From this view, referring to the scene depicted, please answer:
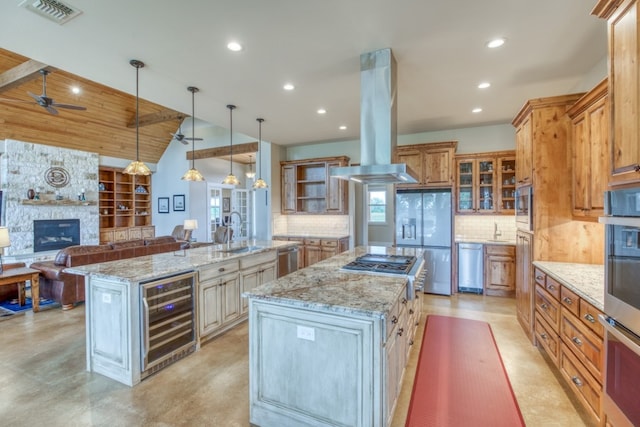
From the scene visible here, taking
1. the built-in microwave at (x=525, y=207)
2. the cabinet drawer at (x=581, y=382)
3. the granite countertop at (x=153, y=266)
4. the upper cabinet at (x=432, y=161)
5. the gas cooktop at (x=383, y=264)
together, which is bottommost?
the cabinet drawer at (x=581, y=382)

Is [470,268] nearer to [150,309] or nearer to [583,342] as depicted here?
[583,342]

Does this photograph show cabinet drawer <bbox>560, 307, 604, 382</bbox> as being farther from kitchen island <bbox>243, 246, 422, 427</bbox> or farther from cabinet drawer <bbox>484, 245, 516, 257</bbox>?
cabinet drawer <bbox>484, 245, 516, 257</bbox>

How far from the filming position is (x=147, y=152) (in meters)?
9.26

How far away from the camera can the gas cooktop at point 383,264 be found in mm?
2588

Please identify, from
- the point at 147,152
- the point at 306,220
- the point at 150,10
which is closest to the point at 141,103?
the point at 147,152

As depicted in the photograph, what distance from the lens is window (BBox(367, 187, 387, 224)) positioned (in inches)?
352

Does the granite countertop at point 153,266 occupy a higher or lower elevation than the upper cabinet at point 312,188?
lower

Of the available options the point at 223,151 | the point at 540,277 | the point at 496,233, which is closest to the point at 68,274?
the point at 223,151

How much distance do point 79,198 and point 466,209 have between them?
378 inches

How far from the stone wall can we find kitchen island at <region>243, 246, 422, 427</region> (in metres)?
8.18

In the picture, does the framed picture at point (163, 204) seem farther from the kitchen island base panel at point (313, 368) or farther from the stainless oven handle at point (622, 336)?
the stainless oven handle at point (622, 336)

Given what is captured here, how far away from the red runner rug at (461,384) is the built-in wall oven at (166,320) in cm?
218

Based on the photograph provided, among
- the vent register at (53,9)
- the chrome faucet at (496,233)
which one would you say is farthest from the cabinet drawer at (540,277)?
the vent register at (53,9)

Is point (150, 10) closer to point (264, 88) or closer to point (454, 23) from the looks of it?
point (264, 88)
